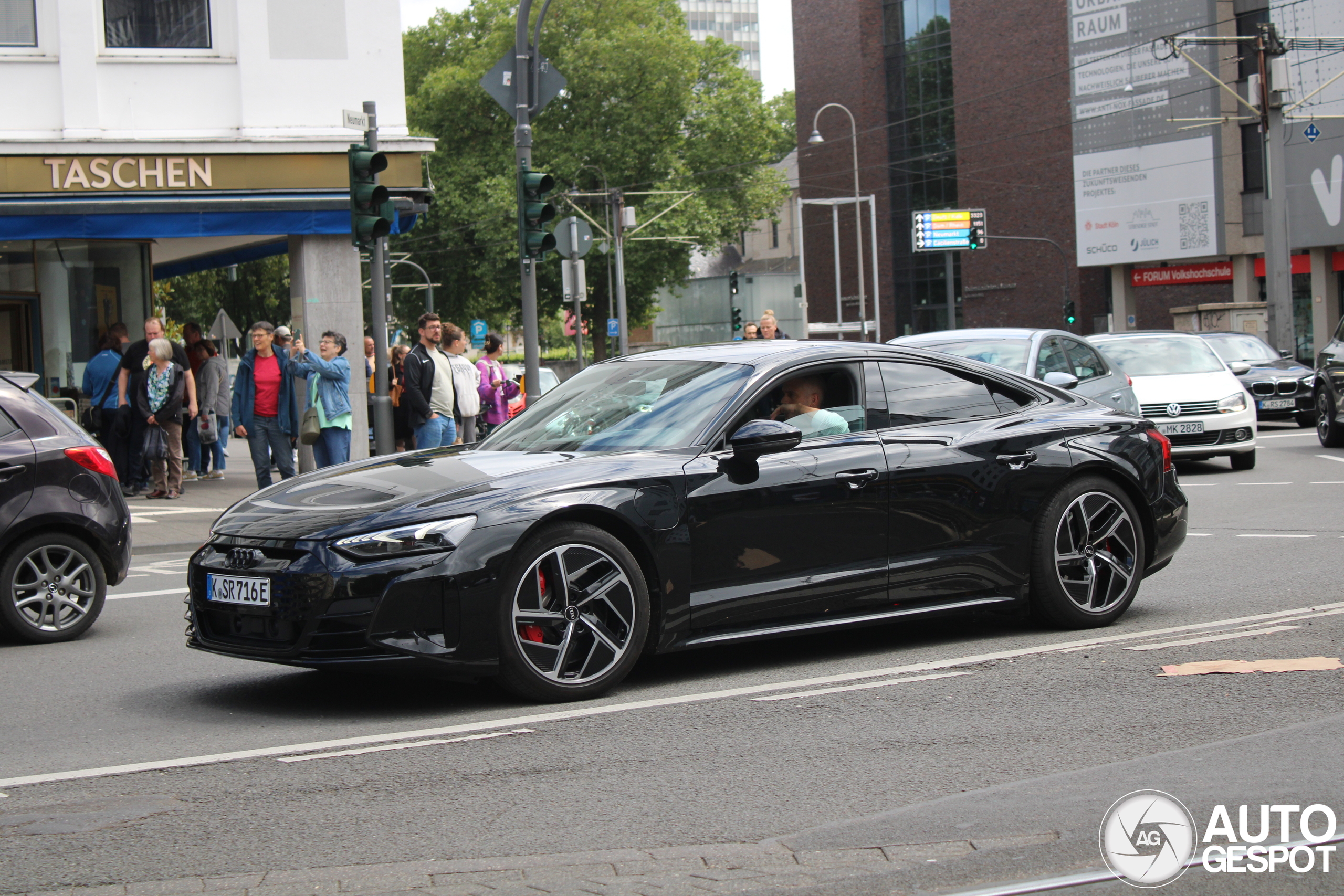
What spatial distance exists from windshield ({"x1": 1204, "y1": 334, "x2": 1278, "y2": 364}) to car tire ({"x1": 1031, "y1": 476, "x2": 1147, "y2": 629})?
66.9 feet

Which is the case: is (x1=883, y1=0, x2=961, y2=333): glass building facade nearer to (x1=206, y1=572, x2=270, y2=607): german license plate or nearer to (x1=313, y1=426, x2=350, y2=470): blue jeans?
(x1=313, y1=426, x2=350, y2=470): blue jeans

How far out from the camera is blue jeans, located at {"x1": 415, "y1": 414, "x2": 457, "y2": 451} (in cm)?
1486

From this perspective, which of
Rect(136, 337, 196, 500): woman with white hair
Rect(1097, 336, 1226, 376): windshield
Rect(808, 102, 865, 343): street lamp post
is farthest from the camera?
Rect(808, 102, 865, 343): street lamp post

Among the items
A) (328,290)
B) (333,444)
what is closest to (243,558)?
(333,444)

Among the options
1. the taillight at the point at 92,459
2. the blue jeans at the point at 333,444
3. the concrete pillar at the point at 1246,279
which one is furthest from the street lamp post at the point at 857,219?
the taillight at the point at 92,459

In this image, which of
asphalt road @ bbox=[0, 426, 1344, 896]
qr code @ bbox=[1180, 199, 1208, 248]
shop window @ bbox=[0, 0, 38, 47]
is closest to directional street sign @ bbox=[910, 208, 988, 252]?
qr code @ bbox=[1180, 199, 1208, 248]

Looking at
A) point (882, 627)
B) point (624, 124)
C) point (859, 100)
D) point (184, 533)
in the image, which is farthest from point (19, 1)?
point (859, 100)

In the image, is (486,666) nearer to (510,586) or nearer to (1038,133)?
(510,586)

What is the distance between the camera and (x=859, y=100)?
7419 centimetres

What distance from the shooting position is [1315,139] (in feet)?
150

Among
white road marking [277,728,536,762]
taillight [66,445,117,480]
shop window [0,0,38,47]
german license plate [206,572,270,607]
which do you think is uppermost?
shop window [0,0,38,47]

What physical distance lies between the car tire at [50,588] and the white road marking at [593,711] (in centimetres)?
340

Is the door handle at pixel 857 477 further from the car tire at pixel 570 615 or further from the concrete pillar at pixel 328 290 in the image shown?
the concrete pillar at pixel 328 290

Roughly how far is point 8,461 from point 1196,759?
6339 mm
